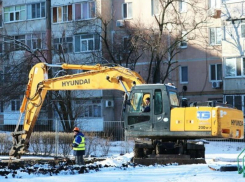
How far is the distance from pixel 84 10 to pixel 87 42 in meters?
2.45

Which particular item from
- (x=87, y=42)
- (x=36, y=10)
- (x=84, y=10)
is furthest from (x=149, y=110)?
(x=36, y=10)

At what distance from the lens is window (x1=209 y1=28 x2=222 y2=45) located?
40844 mm

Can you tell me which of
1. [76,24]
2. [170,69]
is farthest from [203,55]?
[76,24]

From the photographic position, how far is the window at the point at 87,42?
43156 millimetres

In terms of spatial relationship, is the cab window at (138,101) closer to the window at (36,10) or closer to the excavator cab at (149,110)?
the excavator cab at (149,110)

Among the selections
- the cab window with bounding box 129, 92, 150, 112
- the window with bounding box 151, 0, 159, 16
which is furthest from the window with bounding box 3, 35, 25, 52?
the cab window with bounding box 129, 92, 150, 112

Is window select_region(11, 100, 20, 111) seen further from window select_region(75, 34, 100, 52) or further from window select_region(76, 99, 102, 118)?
window select_region(75, 34, 100, 52)

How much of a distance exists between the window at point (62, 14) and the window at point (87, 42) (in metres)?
1.80

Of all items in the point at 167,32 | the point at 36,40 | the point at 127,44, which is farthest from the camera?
the point at 36,40

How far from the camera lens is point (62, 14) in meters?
45.6

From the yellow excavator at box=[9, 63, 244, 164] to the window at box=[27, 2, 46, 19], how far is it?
23.8 m

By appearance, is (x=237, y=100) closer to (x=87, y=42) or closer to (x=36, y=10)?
(x=87, y=42)

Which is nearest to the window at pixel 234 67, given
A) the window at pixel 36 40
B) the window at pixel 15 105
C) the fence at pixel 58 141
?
the fence at pixel 58 141

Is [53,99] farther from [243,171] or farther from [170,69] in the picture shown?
[243,171]
